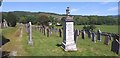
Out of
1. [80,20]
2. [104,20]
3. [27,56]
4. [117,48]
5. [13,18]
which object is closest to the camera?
[27,56]

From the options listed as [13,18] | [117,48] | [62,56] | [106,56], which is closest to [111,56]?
[106,56]

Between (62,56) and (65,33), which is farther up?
(65,33)

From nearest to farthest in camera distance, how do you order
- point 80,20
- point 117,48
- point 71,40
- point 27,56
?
1. point 27,56
2. point 117,48
3. point 71,40
4. point 80,20

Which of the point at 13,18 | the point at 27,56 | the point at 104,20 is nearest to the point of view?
the point at 27,56

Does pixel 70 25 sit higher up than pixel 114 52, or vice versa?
pixel 70 25

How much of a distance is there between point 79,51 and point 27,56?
4018 millimetres

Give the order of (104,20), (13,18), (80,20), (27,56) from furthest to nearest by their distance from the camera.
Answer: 1. (80,20)
2. (104,20)
3. (13,18)
4. (27,56)

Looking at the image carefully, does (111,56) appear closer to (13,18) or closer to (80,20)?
(13,18)

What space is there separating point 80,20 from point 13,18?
3062cm

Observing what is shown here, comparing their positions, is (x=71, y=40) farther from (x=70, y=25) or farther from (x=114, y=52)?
(x=114, y=52)

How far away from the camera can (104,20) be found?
283 ft

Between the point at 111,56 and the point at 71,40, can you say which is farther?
the point at 71,40

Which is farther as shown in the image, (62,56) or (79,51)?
(79,51)

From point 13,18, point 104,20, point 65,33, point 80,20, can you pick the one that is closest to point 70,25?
point 65,33
